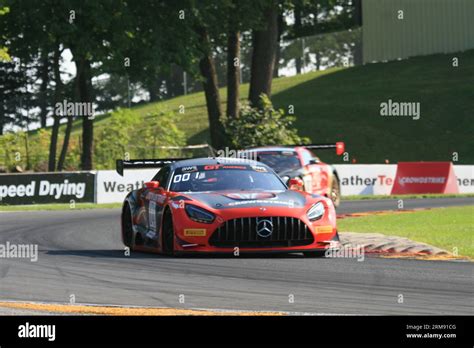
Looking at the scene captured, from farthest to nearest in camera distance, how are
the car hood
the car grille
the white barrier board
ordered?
1. the white barrier board
2. the car hood
3. the car grille

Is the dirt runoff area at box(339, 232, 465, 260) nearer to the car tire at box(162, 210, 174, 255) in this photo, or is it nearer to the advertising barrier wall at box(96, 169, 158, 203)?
the car tire at box(162, 210, 174, 255)

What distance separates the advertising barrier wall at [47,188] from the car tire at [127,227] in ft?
47.4

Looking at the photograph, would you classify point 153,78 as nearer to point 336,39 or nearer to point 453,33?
point 453,33

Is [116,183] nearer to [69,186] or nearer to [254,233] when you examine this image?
[69,186]

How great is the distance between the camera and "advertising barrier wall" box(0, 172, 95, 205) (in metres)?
31.7

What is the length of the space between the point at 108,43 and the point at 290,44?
43.6 meters

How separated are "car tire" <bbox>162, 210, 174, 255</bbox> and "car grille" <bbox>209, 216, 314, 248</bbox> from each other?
653 mm

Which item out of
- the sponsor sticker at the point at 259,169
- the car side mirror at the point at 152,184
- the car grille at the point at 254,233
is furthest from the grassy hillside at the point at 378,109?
the car grille at the point at 254,233

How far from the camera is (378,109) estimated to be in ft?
212

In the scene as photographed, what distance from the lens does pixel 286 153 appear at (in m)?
26.7

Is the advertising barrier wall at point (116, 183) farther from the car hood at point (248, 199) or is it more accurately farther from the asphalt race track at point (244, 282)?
the car hood at point (248, 199)

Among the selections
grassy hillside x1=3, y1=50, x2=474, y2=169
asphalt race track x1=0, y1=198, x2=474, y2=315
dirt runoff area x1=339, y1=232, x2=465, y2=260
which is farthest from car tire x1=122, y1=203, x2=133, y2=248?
grassy hillside x1=3, y1=50, x2=474, y2=169

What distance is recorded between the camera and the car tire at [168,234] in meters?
15.3
